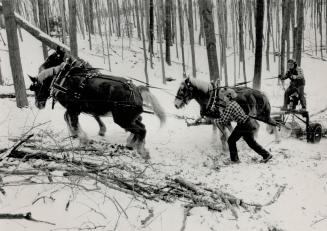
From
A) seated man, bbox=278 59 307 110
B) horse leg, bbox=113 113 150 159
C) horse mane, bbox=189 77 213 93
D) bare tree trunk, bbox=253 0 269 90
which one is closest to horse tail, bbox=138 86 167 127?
horse leg, bbox=113 113 150 159

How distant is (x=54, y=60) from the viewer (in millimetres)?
8328

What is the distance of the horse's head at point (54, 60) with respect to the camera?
821 centimetres

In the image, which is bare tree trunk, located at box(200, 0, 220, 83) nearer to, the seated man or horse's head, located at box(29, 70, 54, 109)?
the seated man

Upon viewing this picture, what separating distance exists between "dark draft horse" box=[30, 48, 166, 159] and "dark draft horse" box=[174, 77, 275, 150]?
0.90m

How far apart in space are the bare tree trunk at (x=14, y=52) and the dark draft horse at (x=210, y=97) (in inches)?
158

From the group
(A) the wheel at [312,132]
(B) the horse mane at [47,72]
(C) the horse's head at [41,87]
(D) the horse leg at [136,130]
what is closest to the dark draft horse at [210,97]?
(A) the wheel at [312,132]

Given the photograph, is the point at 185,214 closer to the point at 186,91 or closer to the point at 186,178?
the point at 186,178

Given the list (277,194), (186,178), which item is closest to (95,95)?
(186,178)

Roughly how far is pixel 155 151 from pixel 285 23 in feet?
46.1

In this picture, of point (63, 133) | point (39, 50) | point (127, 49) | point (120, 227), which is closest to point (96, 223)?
point (120, 227)

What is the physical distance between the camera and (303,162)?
774 cm

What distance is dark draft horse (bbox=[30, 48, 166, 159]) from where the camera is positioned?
296 inches

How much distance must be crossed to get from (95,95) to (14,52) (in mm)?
3376

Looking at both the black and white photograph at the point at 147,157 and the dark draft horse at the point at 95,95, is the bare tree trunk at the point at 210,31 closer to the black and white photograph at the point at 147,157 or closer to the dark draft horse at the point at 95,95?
the black and white photograph at the point at 147,157
